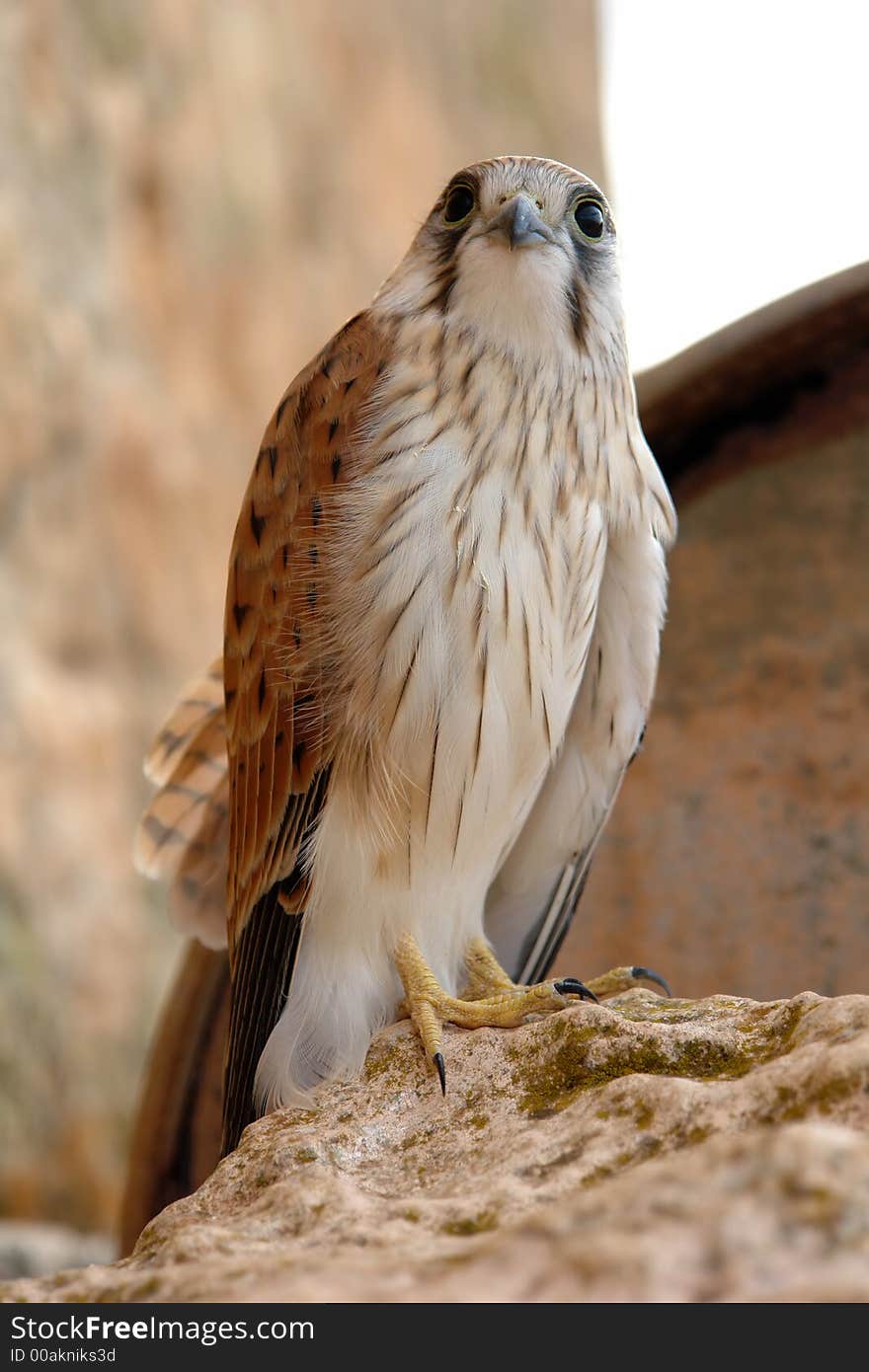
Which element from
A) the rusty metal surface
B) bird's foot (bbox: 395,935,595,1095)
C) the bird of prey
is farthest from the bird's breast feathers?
the rusty metal surface

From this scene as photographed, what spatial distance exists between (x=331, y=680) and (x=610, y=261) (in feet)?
3.46

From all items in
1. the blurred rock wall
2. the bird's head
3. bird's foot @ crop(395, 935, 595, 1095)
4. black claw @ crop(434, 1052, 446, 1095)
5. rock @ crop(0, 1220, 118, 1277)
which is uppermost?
the blurred rock wall

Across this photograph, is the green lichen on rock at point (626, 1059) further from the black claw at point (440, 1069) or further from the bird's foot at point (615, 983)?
the bird's foot at point (615, 983)

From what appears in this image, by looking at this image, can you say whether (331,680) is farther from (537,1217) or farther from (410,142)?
(410,142)

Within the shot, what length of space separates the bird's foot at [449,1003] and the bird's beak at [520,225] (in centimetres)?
126

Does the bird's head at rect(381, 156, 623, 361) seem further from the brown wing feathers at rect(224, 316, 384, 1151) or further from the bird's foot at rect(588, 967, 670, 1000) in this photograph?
the bird's foot at rect(588, 967, 670, 1000)

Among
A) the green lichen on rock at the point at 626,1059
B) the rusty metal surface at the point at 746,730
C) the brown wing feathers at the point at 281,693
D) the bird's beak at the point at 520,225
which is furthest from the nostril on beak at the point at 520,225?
the green lichen on rock at the point at 626,1059

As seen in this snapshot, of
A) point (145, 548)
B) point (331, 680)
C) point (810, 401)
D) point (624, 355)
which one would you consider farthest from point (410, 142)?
point (331, 680)

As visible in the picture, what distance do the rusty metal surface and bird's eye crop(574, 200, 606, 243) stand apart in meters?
0.68

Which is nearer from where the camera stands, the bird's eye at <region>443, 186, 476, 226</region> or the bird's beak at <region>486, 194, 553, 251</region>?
the bird's beak at <region>486, 194, 553, 251</region>

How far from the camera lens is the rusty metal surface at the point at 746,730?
3369mm

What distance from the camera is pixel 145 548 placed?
22.0ft

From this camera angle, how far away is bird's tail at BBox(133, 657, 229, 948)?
309 centimetres

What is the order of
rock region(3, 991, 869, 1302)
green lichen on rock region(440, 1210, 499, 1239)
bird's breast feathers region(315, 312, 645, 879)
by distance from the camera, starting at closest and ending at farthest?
rock region(3, 991, 869, 1302), green lichen on rock region(440, 1210, 499, 1239), bird's breast feathers region(315, 312, 645, 879)
